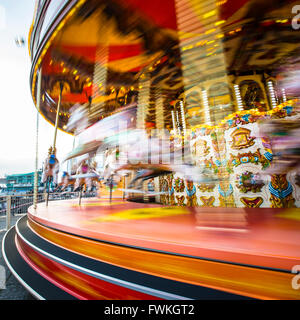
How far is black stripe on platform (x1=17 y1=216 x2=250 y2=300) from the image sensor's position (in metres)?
0.64

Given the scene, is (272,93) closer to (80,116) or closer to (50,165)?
(80,116)

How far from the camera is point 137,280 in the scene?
78cm

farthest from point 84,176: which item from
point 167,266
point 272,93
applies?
point 272,93

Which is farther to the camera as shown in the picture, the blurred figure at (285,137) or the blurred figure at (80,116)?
the blurred figure at (80,116)

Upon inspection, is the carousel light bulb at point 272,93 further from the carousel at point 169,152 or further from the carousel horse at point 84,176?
the carousel horse at point 84,176

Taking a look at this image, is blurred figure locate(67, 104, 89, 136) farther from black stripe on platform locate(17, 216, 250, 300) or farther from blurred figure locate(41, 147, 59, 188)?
black stripe on platform locate(17, 216, 250, 300)

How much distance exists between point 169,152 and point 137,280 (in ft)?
4.48

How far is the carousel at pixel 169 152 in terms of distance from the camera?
0.74m
